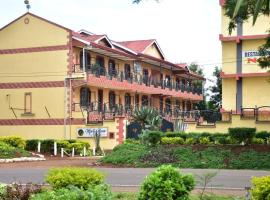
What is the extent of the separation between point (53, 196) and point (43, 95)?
31.8 metres

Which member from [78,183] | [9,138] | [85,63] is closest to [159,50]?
[85,63]

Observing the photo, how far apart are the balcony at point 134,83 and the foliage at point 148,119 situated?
183 inches

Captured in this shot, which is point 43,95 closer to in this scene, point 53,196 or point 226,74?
point 226,74

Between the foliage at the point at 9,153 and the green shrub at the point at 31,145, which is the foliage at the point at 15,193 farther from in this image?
the green shrub at the point at 31,145

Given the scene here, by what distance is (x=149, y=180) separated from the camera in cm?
862

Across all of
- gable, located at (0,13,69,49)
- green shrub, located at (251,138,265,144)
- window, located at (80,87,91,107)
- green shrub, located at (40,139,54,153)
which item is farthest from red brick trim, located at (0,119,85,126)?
green shrub, located at (251,138,265,144)

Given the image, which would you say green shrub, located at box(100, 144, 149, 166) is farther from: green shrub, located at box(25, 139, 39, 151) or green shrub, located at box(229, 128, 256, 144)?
green shrub, located at box(25, 139, 39, 151)

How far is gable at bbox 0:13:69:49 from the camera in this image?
38.6 metres

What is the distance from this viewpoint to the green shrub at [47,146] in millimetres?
34031

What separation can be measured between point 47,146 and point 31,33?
32.3ft

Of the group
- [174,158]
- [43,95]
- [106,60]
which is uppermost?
[106,60]

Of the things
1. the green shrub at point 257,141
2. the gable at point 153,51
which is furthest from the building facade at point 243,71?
the gable at point 153,51

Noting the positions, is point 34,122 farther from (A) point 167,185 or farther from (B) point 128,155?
(A) point 167,185

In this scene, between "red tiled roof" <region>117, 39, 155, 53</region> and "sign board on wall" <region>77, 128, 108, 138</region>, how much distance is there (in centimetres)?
1477
